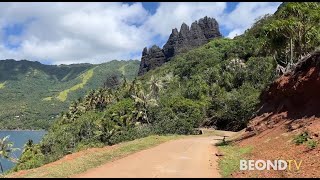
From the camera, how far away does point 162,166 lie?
16359 mm

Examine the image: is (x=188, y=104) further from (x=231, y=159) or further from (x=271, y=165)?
(x=271, y=165)

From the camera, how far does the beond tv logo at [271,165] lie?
14.3 meters

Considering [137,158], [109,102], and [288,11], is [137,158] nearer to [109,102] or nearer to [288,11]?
[288,11]

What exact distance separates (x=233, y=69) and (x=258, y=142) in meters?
52.5

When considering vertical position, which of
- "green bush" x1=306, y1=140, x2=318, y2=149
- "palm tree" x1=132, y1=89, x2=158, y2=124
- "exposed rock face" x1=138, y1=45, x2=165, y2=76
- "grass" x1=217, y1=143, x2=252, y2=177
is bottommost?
"grass" x1=217, y1=143, x2=252, y2=177

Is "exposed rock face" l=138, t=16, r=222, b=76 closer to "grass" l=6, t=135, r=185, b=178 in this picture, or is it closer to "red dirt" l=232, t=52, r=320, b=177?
"red dirt" l=232, t=52, r=320, b=177

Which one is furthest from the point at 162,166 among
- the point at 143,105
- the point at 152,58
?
the point at 152,58

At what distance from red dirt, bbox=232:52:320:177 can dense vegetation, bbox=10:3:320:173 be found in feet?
16.3

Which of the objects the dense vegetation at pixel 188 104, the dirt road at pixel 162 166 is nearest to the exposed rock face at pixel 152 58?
the dense vegetation at pixel 188 104

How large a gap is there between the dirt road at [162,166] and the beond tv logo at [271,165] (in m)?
1.26

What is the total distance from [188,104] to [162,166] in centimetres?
3827

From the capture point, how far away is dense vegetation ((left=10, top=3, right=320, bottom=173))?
3291 centimetres

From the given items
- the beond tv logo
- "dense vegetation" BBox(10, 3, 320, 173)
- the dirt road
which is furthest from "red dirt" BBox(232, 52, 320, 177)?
"dense vegetation" BBox(10, 3, 320, 173)

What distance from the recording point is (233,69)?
72.6 m
